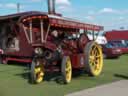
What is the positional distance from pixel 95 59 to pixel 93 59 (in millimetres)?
322

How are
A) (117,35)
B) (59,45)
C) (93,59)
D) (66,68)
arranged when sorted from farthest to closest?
1. (117,35)
2. (93,59)
3. (59,45)
4. (66,68)

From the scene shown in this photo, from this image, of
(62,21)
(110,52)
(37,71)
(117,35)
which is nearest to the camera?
(37,71)

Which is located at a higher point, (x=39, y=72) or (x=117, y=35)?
(x=117, y=35)

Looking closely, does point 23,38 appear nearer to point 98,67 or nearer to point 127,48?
point 98,67

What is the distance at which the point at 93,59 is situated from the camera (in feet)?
51.6

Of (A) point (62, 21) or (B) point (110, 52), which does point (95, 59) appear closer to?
(A) point (62, 21)

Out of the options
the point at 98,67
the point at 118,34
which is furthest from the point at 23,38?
the point at 118,34

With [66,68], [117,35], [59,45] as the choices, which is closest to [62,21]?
[59,45]

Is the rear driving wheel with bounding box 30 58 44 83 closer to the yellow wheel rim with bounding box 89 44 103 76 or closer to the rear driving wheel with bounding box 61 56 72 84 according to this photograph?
the rear driving wheel with bounding box 61 56 72 84

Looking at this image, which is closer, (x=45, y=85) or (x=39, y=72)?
(x=45, y=85)

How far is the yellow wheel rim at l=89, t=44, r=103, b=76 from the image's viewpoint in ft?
51.0

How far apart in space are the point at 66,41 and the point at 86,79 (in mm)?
1818

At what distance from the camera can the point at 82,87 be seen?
1298 cm

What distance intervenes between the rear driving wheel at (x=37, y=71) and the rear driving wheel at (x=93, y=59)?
6.36ft
